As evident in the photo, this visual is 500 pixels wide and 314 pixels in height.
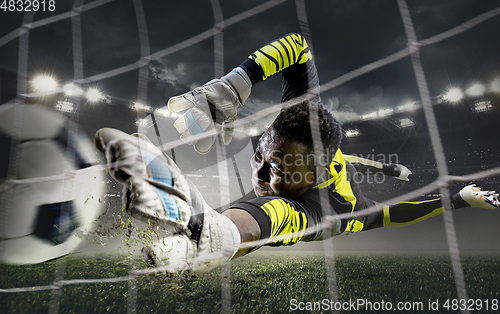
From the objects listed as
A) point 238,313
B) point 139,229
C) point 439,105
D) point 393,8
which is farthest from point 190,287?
point 439,105

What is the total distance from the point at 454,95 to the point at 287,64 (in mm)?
3073

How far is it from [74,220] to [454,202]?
3.69ft

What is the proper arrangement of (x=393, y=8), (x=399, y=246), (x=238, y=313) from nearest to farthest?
(x=238, y=313) < (x=393, y=8) < (x=399, y=246)

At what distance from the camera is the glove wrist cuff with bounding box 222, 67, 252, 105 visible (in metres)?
0.39

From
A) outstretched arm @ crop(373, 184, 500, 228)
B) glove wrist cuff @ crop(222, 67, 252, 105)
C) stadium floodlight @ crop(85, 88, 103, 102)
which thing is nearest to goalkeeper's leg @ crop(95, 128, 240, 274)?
glove wrist cuff @ crop(222, 67, 252, 105)

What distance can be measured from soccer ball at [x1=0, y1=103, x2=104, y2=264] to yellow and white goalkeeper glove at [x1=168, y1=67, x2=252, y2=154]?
353 millimetres

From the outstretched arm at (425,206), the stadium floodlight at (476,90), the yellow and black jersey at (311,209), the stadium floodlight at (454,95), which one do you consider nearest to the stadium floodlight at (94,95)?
the yellow and black jersey at (311,209)

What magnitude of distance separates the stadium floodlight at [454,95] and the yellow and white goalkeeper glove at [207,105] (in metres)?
3.11

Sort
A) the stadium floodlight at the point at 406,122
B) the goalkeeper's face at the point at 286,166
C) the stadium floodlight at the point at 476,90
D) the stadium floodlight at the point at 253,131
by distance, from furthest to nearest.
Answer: the stadium floodlight at the point at 406,122, the stadium floodlight at the point at 476,90, the stadium floodlight at the point at 253,131, the goalkeeper's face at the point at 286,166

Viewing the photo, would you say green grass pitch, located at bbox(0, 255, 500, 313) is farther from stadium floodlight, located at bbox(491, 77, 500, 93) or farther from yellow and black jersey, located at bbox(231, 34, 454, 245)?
stadium floodlight, located at bbox(491, 77, 500, 93)

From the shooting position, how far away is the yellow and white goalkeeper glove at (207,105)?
0.37 metres

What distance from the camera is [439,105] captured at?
8.96 feet

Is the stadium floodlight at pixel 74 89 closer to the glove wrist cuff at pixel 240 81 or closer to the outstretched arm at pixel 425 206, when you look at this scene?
the glove wrist cuff at pixel 240 81

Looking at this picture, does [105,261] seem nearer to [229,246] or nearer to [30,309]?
[30,309]
